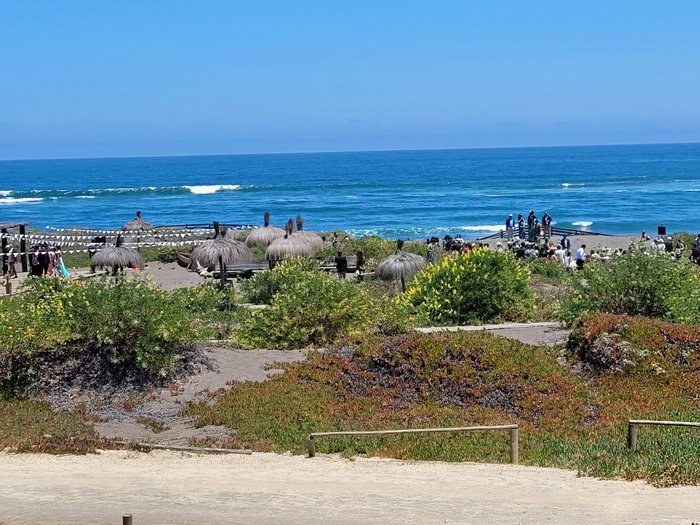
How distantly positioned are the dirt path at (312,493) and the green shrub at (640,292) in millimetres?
9456

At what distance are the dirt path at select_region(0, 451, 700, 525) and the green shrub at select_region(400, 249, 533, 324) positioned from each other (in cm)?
1010

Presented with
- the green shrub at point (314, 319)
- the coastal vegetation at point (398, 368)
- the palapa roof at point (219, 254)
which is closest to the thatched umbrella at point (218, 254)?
the palapa roof at point (219, 254)

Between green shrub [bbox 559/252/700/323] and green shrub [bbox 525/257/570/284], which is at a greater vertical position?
green shrub [bbox 559/252/700/323]

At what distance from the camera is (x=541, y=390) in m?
17.6

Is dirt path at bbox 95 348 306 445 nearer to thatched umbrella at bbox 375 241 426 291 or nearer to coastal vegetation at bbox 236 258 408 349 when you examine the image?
coastal vegetation at bbox 236 258 408 349

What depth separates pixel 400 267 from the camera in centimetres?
3056

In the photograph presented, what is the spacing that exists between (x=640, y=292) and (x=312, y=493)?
12229mm

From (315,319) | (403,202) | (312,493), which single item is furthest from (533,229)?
(403,202)

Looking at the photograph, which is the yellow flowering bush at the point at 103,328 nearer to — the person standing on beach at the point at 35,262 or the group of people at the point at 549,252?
the person standing on beach at the point at 35,262

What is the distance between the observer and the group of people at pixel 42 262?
35.0 metres

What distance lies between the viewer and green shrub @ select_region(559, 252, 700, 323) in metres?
22.2

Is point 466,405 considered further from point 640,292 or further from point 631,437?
point 640,292

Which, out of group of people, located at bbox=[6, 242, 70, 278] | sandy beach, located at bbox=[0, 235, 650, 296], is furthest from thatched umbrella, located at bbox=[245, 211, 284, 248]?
group of people, located at bbox=[6, 242, 70, 278]

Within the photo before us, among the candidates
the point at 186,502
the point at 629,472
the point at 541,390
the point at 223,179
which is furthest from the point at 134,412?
the point at 223,179
